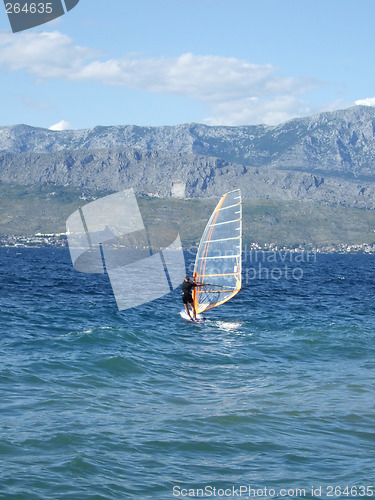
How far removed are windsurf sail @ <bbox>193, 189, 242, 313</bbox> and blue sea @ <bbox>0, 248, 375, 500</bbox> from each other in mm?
2518

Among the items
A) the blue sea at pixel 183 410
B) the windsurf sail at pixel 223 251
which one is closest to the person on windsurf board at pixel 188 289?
the windsurf sail at pixel 223 251

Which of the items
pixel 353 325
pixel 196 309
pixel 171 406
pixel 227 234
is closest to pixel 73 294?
pixel 196 309

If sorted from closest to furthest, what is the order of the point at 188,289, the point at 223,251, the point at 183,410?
the point at 183,410 < the point at 188,289 < the point at 223,251

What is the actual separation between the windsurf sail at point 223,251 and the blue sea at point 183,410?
8.26 ft

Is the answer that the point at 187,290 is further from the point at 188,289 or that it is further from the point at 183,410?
the point at 183,410

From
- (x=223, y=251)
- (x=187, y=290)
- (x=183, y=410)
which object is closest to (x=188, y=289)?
(x=187, y=290)

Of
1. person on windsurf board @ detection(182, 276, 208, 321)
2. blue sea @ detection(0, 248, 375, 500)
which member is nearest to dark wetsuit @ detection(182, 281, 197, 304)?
person on windsurf board @ detection(182, 276, 208, 321)

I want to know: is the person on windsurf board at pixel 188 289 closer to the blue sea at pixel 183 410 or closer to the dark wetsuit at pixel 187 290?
the dark wetsuit at pixel 187 290

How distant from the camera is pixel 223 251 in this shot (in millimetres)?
31984

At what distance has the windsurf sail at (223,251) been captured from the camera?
105 ft

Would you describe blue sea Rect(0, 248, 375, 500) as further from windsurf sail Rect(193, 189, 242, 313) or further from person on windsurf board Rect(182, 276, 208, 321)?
windsurf sail Rect(193, 189, 242, 313)

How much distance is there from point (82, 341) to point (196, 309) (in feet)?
34.5

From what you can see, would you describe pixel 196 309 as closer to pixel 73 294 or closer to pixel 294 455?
pixel 73 294

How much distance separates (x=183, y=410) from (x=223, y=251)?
1636cm
